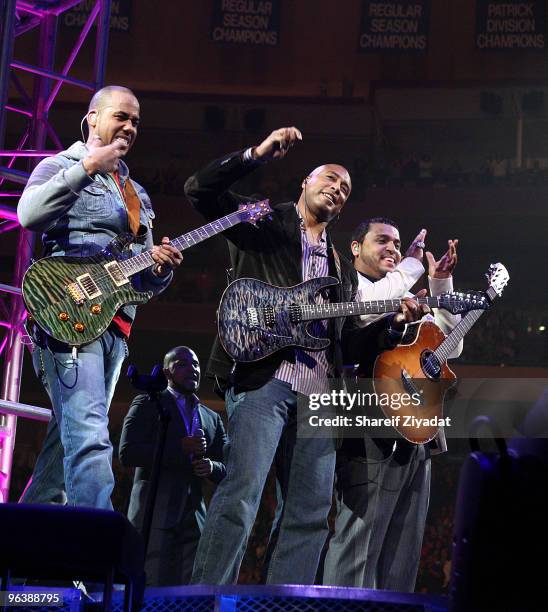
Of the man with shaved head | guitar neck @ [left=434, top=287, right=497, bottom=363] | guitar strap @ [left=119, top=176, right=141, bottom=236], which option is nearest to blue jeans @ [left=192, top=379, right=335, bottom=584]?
the man with shaved head

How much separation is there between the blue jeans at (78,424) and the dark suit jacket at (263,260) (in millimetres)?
433

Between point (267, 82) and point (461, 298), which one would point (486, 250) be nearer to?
point (267, 82)

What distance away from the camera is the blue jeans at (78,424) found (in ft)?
9.45

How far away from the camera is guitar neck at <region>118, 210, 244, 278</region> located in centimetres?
319

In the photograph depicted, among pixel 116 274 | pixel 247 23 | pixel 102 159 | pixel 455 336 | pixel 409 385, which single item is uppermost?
pixel 247 23

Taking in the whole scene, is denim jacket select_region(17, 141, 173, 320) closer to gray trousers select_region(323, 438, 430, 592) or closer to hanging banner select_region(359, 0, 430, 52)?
gray trousers select_region(323, 438, 430, 592)

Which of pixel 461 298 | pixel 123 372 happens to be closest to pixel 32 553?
pixel 461 298

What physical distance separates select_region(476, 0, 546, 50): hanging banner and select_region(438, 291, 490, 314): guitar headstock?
10.4m

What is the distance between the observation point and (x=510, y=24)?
44.9 ft

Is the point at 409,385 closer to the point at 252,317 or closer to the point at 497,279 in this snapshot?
the point at 497,279

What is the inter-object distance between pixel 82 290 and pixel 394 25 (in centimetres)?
1182

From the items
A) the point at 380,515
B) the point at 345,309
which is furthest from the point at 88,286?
the point at 380,515

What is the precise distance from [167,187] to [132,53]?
7.82 ft

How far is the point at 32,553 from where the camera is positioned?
1.85 m
